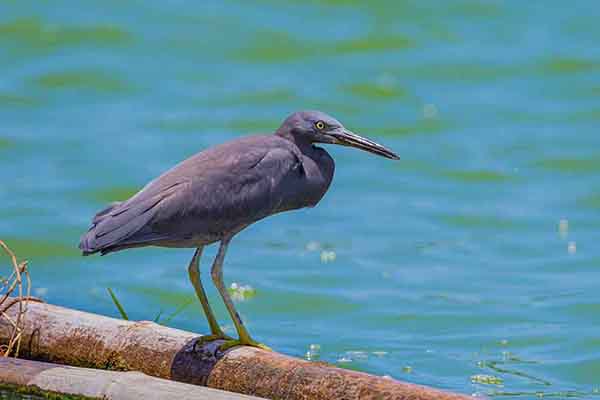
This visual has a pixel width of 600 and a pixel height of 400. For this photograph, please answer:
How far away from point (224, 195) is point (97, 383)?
1122mm

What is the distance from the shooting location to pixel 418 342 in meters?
8.58

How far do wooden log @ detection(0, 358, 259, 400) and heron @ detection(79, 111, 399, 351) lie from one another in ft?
1.66


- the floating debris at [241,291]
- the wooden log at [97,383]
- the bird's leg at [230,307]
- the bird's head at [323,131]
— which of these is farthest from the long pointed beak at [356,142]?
the floating debris at [241,291]

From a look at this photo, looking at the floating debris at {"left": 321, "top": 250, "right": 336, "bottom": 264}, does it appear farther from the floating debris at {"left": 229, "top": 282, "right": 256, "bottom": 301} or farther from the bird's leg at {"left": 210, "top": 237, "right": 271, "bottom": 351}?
the bird's leg at {"left": 210, "top": 237, "right": 271, "bottom": 351}

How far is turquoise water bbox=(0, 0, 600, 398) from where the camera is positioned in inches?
349

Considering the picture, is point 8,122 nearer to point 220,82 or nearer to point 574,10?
point 220,82

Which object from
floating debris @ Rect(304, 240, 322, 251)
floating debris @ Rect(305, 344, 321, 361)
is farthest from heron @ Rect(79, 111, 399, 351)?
floating debris @ Rect(304, 240, 322, 251)

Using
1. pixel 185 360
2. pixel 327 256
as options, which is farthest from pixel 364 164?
pixel 185 360

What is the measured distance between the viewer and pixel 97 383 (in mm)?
4723

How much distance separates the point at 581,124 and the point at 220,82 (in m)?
3.79

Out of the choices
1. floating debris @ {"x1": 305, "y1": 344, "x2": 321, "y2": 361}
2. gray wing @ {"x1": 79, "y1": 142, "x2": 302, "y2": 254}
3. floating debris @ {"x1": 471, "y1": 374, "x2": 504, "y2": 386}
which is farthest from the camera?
floating debris @ {"x1": 305, "y1": 344, "x2": 321, "y2": 361}

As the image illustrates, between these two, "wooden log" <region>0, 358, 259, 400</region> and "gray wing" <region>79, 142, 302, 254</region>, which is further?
"gray wing" <region>79, 142, 302, 254</region>

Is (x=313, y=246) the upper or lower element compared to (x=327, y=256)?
upper

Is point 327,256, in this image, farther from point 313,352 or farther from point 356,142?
point 356,142
